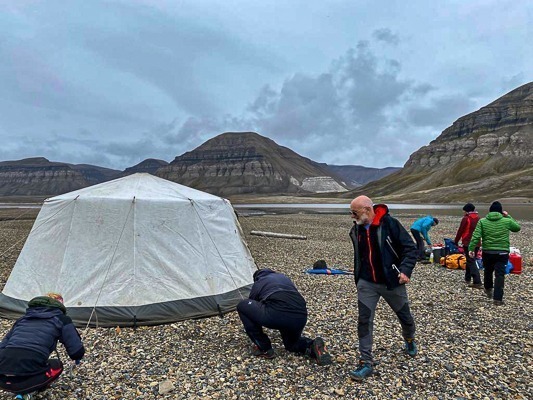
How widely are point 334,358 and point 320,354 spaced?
1.51ft

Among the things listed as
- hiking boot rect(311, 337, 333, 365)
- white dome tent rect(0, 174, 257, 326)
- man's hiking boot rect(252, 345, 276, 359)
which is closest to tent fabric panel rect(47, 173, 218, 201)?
white dome tent rect(0, 174, 257, 326)

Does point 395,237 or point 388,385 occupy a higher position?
point 395,237

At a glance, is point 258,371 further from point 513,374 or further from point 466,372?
point 513,374

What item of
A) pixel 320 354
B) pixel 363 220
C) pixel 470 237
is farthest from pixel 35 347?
pixel 470 237

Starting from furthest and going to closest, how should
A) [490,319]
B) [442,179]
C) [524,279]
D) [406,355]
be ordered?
[442,179], [524,279], [490,319], [406,355]

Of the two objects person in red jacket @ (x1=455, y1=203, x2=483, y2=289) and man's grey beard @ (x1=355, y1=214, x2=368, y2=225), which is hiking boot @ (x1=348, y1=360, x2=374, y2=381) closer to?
man's grey beard @ (x1=355, y1=214, x2=368, y2=225)

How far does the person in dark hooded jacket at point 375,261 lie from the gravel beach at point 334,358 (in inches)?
28.5

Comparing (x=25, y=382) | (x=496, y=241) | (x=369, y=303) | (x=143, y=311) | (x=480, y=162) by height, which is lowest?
(x=143, y=311)

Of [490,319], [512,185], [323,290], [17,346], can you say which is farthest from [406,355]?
[512,185]

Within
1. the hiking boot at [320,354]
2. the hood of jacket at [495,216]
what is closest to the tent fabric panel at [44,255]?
the hiking boot at [320,354]

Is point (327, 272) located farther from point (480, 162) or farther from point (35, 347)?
point (480, 162)

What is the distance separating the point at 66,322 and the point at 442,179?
7188 inches

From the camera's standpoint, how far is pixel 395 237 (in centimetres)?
593

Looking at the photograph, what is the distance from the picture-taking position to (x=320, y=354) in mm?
6531
